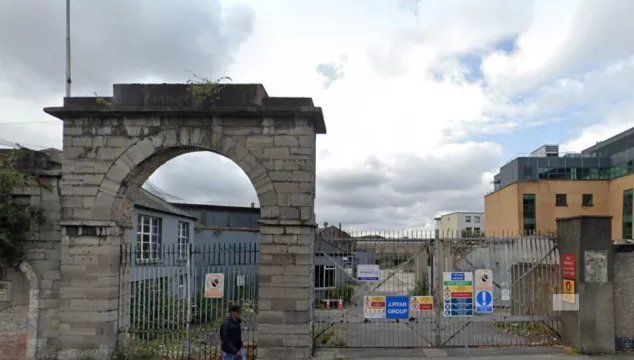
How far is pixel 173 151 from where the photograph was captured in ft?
34.8

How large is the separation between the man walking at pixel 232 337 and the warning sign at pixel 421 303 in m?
3.95

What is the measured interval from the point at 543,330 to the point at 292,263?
634cm

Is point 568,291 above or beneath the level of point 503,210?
beneath

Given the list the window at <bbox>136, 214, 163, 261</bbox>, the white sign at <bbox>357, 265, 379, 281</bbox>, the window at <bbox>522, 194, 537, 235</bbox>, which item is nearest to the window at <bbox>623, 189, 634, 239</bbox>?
the window at <bbox>522, 194, 537, 235</bbox>

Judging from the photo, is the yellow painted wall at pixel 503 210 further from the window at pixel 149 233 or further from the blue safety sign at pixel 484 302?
the blue safety sign at pixel 484 302

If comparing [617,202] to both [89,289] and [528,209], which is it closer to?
[528,209]

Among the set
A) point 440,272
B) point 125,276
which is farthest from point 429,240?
point 125,276

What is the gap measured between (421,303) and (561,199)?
46.1 metres

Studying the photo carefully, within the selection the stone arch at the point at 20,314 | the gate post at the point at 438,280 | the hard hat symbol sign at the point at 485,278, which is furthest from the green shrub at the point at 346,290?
the stone arch at the point at 20,314

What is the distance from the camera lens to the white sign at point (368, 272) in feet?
34.6

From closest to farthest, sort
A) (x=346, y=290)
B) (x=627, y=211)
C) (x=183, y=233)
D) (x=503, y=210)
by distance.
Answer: (x=346, y=290) < (x=183, y=233) < (x=627, y=211) < (x=503, y=210)

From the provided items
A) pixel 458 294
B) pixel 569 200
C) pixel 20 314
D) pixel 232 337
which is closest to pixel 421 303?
pixel 458 294

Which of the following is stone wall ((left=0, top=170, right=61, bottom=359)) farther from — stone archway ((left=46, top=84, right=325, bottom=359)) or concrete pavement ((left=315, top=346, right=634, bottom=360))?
concrete pavement ((left=315, top=346, right=634, bottom=360))

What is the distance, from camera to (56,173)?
1045 cm
